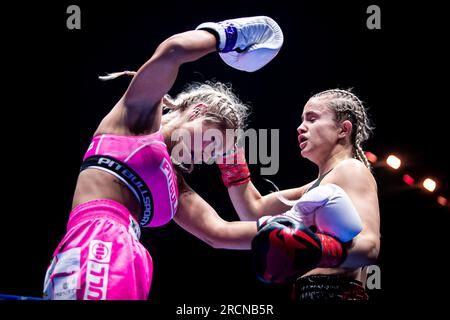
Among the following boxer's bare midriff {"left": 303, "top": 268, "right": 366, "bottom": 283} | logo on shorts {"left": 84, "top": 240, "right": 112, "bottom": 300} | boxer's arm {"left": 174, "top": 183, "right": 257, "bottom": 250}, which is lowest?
boxer's bare midriff {"left": 303, "top": 268, "right": 366, "bottom": 283}

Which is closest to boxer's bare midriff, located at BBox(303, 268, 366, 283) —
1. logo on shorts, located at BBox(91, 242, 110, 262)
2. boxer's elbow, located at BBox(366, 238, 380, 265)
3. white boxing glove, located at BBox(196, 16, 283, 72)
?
boxer's elbow, located at BBox(366, 238, 380, 265)

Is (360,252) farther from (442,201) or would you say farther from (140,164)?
(442,201)

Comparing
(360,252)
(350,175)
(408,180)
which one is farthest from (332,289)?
(408,180)

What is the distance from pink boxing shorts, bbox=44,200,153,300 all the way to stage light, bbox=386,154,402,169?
116 inches

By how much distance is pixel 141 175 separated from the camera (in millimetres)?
1587

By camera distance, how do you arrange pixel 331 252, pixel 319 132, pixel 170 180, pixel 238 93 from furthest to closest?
pixel 238 93 → pixel 319 132 → pixel 170 180 → pixel 331 252

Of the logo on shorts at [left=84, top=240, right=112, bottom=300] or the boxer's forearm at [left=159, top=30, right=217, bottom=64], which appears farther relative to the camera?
the boxer's forearm at [left=159, top=30, right=217, bottom=64]

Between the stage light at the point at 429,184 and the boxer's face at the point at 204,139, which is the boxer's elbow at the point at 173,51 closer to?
the boxer's face at the point at 204,139

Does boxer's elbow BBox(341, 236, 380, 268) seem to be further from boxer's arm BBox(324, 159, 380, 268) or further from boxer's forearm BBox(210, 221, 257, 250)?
boxer's forearm BBox(210, 221, 257, 250)

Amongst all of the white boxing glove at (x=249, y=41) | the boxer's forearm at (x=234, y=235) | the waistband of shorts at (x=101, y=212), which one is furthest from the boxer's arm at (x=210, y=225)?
the white boxing glove at (x=249, y=41)

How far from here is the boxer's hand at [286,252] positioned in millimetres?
1385

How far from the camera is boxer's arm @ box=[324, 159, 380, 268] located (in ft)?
5.16

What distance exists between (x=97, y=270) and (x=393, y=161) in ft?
10.5
